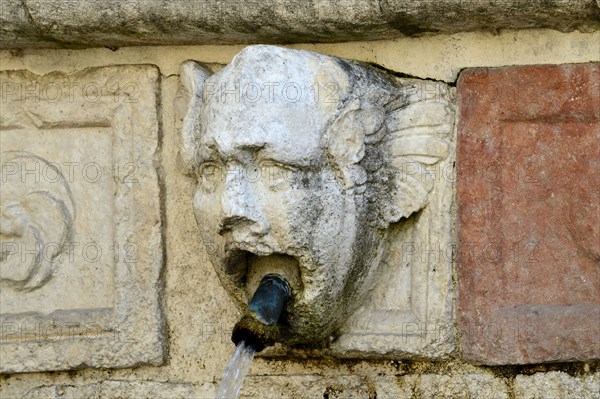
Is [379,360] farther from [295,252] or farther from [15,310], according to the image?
[15,310]

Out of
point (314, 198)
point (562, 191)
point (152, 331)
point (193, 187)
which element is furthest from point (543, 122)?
point (152, 331)

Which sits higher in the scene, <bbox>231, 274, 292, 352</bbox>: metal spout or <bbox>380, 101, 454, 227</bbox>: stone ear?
<bbox>380, 101, 454, 227</bbox>: stone ear

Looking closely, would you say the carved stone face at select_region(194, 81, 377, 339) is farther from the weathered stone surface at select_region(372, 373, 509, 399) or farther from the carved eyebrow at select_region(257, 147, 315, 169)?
the weathered stone surface at select_region(372, 373, 509, 399)

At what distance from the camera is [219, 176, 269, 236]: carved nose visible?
A: 2.23 meters

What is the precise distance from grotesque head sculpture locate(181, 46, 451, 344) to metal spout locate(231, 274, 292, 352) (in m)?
0.06

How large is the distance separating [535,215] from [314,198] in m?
0.44

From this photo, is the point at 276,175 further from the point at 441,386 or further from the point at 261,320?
Result: the point at 441,386

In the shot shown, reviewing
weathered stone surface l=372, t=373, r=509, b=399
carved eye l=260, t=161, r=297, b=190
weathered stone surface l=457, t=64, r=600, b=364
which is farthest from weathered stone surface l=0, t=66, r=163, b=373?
weathered stone surface l=457, t=64, r=600, b=364

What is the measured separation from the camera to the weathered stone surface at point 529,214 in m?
2.35

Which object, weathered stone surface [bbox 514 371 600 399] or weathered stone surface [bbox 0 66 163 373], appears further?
weathered stone surface [bbox 0 66 163 373]

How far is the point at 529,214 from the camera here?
2.38 metres

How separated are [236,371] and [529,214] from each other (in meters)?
0.63

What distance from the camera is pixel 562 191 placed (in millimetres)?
2359

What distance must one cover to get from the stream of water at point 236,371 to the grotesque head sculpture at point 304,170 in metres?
0.11
